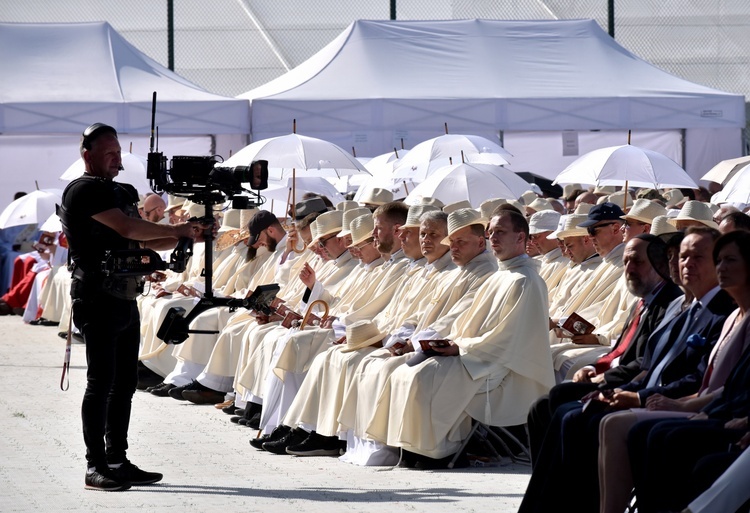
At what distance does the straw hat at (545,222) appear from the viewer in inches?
447

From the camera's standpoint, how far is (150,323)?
13.8 meters

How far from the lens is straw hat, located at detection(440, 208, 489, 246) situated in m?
9.13

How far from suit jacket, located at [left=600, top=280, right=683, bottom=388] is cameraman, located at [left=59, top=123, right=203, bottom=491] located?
2.34 meters

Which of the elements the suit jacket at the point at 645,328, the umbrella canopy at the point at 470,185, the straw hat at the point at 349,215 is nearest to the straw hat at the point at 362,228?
the straw hat at the point at 349,215

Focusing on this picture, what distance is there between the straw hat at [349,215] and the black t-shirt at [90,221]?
3.46m

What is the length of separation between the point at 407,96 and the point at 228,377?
942 cm

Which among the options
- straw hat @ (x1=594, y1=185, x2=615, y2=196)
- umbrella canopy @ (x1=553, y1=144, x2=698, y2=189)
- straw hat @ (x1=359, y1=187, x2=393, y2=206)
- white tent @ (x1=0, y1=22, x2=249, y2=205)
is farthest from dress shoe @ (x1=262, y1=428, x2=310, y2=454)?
white tent @ (x1=0, y1=22, x2=249, y2=205)

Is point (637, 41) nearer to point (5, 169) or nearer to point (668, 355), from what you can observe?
point (5, 169)

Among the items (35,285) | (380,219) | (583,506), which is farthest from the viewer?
(35,285)

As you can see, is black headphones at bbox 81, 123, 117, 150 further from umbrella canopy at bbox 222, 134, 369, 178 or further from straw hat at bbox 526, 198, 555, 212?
umbrella canopy at bbox 222, 134, 369, 178

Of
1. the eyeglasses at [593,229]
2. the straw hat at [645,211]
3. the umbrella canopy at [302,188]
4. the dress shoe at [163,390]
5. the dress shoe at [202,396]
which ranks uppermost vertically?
the straw hat at [645,211]

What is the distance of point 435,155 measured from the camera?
1658 cm

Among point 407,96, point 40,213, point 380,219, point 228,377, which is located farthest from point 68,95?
point 380,219

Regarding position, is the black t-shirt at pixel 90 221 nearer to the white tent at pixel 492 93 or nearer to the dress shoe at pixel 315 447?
the dress shoe at pixel 315 447
